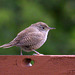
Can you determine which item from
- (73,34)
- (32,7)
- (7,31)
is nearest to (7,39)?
(7,31)

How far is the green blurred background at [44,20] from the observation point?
7344mm

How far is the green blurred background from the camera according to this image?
734 centimetres

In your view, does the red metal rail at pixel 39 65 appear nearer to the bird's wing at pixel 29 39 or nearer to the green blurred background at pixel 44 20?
the bird's wing at pixel 29 39

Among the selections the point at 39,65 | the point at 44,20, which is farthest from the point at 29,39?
the point at 44,20

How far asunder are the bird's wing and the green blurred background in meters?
2.68

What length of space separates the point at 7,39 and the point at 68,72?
407 centimetres

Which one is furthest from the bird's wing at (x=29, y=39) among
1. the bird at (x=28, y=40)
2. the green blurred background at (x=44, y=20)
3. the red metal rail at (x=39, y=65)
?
the green blurred background at (x=44, y=20)

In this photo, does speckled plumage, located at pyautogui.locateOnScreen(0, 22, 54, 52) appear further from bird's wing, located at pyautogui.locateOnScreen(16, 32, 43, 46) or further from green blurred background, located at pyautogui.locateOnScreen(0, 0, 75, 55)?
green blurred background, located at pyautogui.locateOnScreen(0, 0, 75, 55)

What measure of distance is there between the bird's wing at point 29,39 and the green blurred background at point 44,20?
268cm

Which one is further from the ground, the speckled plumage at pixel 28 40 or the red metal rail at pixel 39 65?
the speckled plumage at pixel 28 40

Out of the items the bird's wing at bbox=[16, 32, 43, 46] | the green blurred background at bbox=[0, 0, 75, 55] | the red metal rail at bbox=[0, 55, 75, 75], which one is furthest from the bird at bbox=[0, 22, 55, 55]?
the green blurred background at bbox=[0, 0, 75, 55]

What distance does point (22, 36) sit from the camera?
13.4 ft

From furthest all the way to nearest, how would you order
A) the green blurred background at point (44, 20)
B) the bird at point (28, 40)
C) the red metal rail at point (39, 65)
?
the green blurred background at point (44, 20), the bird at point (28, 40), the red metal rail at point (39, 65)

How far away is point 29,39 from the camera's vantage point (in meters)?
4.05
